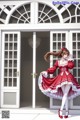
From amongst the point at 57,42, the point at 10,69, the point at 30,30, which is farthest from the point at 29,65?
the point at 57,42

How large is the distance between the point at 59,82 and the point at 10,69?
145 cm

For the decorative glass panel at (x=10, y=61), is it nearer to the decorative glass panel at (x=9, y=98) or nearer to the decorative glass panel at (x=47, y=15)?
the decorative glass panel at (x=9, y=98)

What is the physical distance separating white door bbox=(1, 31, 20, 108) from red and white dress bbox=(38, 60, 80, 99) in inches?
34.5

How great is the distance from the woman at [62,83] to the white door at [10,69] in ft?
2.97

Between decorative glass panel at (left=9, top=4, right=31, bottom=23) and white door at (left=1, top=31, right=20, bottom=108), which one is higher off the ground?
decorative glass panel at (left=9, top=4, right=31, bottom=23)

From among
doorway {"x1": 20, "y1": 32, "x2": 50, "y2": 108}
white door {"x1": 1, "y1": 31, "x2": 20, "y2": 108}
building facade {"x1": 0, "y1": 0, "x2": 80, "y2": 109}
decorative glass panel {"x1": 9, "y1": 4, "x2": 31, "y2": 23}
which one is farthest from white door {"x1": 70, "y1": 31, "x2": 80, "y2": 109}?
doorway {"x1": 20, "y1": 32, "x2": 50, "y2": 108}

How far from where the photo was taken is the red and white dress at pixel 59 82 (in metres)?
6.00

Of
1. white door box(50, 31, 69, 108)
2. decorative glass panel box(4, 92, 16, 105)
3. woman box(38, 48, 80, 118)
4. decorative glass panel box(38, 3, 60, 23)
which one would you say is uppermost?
decorative glass panel box(38, 3, 60, 23)

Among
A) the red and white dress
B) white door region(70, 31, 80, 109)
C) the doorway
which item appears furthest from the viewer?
the doorway

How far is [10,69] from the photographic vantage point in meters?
6.96

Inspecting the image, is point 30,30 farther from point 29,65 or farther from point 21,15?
point 29,65

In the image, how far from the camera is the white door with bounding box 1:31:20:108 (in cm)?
691

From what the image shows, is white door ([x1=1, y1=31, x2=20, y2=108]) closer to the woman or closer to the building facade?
the building facade

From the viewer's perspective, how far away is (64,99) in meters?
6.11
